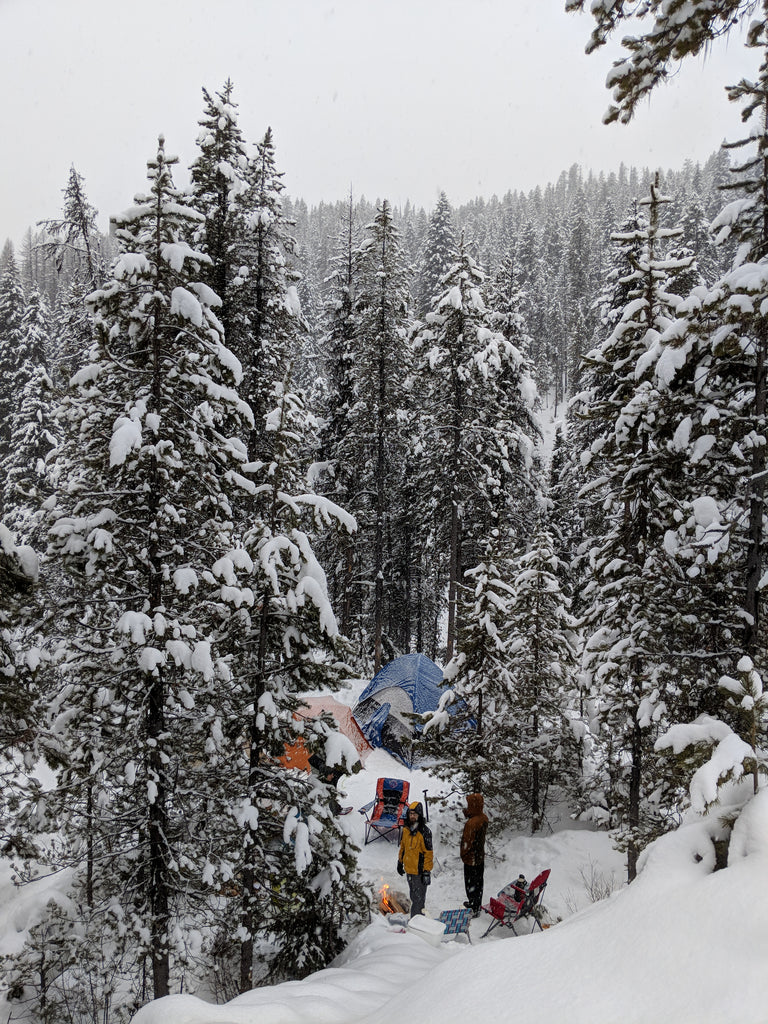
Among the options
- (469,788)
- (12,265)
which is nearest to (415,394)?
(469,788)

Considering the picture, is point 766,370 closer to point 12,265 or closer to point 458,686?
point 458,686

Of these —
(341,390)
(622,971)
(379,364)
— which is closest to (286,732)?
(622,971)

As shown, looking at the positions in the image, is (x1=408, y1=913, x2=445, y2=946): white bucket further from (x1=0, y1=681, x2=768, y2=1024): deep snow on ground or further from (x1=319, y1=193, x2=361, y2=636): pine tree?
(x1=319, y1=193, x2=361, y2=636): pine tree

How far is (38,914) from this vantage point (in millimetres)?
9914

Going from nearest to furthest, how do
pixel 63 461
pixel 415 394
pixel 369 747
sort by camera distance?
pixel 63 461 → pixel 369 747 → pixel 415 394

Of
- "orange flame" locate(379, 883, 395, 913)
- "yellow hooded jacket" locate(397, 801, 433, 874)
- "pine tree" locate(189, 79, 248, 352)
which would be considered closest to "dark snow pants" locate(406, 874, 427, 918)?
"yellow hooded jacket" locate(397, 801, 433, 874)

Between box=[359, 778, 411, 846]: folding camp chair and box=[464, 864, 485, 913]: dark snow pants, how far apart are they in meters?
2.98

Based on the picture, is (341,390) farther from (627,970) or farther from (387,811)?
(627,970)

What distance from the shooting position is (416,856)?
9531 mm

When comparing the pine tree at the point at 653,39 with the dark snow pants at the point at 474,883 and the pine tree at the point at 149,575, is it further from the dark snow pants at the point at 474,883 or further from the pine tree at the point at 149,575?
the dark snow pants at the point at 474,883

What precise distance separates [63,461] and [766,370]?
9.86 m

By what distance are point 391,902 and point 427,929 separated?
2552 millimetres

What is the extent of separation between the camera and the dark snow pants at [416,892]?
949 cm

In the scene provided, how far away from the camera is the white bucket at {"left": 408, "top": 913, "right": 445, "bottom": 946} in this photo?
24.9 ft
